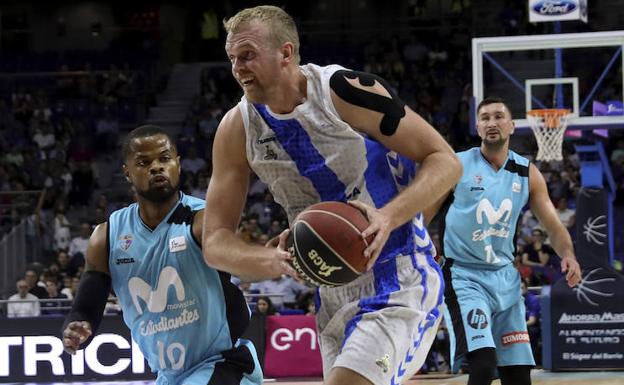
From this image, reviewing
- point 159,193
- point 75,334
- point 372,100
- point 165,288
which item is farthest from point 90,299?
point 372,100

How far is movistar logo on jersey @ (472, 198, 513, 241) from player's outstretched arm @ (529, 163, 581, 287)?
0.62 ft

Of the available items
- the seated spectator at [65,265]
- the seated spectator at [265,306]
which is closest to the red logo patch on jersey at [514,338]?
the seated spectator at [265,306]

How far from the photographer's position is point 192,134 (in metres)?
21.3

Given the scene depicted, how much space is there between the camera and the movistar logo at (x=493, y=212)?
7230 millimetres

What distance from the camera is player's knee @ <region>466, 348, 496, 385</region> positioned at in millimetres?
6684

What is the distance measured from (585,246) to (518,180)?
490 cm

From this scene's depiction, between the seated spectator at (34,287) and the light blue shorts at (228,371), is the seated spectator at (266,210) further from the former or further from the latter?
the light blue shorts at (228,371)

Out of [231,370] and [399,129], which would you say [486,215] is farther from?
[399,129]

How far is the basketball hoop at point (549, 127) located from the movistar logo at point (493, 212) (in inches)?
197

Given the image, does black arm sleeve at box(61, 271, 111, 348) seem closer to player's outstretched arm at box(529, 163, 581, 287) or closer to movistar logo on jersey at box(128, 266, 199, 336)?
movistar logo on jersey at box(128, 266, 199, 336)

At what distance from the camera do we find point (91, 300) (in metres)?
4.93

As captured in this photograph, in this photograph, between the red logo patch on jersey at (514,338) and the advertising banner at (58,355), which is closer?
the red logo patch on jersey at (514,338)

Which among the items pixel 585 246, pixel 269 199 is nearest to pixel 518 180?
pixel 585 246

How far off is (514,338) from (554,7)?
8048mm
